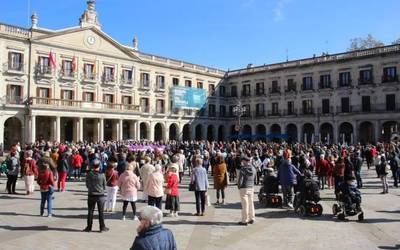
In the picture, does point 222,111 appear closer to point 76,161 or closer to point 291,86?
point 291,86

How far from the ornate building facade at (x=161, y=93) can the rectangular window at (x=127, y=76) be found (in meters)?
0.12

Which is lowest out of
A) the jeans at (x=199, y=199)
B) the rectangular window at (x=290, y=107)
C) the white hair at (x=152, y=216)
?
the jeans at (x=199, y=199)

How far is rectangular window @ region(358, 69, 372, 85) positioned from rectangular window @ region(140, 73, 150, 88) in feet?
80.8

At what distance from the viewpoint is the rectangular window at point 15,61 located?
1510 inches

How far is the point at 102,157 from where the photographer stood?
854 inches

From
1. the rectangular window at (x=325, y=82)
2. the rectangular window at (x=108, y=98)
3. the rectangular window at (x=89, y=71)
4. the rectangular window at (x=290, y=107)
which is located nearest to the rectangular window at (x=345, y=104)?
the rectangular window at (x=325, y=82)

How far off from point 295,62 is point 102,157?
3760 centimetres

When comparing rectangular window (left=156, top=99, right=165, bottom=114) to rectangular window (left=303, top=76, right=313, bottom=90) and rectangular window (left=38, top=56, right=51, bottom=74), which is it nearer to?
rectangular window (left=38, top=56, right=51, bottom=74)

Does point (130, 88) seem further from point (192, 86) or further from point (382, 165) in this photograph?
point (382, 165)

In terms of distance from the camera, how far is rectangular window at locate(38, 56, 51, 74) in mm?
40469

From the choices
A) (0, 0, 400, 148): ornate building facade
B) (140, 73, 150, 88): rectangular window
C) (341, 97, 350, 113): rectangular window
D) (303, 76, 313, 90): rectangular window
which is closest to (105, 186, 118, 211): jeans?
(0, 0, 400, 148): ornate building facade

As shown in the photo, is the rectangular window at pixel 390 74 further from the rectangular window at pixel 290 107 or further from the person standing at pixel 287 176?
the person standing at pixel 287 176

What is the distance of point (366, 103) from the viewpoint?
47.1 metres

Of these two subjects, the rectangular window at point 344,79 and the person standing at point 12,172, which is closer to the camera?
the person standing at point 12,172
